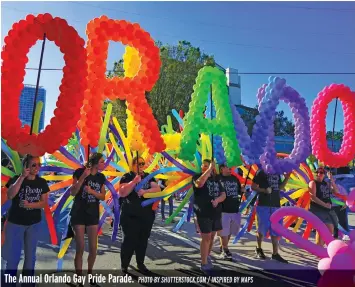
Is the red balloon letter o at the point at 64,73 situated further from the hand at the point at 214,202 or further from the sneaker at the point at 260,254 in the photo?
the sneaker at the point at 260,254

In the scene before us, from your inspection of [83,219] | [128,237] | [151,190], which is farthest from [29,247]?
[151,190]

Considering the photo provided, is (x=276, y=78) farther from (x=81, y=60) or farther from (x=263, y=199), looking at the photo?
(x=81, y=60)

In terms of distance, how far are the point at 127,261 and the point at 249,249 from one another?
254cm

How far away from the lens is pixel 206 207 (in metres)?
4.69

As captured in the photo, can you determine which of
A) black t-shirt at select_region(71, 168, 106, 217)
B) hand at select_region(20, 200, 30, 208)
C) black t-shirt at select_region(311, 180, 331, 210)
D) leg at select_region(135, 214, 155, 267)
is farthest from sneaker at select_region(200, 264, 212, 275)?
hand at select_region(20, 200, 30, 208)

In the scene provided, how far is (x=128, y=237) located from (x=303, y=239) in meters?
2.38

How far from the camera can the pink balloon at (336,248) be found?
8.87ft

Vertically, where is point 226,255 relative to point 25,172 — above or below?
below

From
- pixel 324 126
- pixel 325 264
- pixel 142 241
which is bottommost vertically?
pixel 142 241

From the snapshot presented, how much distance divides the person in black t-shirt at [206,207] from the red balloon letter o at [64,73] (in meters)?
1.83


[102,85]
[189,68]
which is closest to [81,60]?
[102,85]

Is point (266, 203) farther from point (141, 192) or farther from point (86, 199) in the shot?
point (86, 199)

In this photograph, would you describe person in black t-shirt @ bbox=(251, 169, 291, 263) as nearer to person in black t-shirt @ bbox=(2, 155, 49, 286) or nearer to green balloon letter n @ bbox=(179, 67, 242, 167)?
green balloon letter n @ bbox=(179, 67, 242, 167)

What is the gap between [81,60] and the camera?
391 cm
